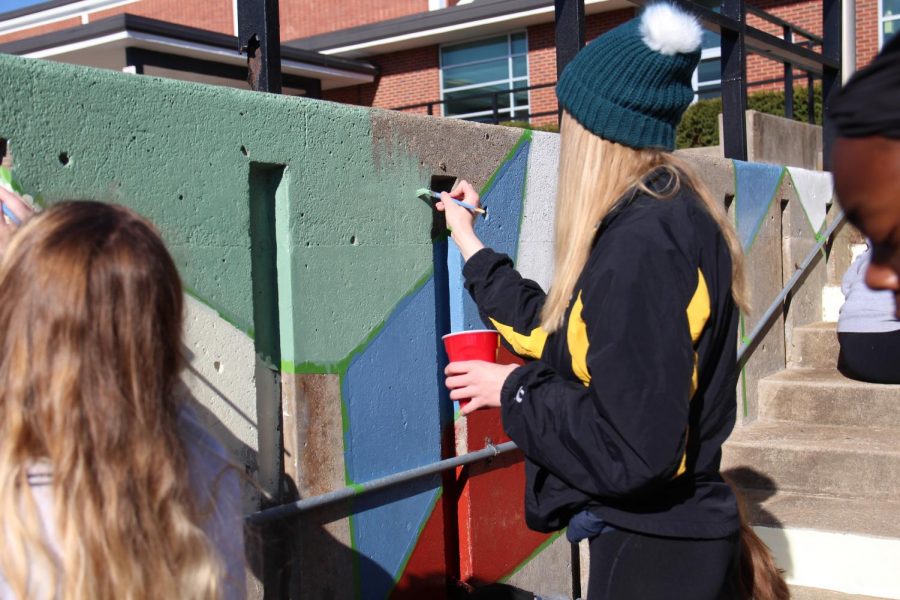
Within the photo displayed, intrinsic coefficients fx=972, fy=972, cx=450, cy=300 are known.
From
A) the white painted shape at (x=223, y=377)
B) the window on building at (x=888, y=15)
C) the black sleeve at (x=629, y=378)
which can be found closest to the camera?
the black sleeve at (x=629, y=378)

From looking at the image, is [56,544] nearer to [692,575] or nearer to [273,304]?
[692,575]

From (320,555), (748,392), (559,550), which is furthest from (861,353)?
(320,555)

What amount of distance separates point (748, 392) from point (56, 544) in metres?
4.99

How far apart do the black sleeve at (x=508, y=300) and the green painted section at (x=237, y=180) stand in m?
0.61

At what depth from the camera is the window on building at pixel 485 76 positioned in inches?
811

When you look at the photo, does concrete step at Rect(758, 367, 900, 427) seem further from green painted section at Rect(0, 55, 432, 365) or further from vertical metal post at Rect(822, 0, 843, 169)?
vertical metal post at Rect(822, 0, 843, 169)

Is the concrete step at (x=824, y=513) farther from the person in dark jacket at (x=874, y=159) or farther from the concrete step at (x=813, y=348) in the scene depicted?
the person in dark jacket at (x=874, y=159)

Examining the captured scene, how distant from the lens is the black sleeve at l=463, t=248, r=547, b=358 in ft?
8.14

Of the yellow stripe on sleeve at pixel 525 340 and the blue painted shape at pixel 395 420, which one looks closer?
the yellow stripe on sleeve at pixel 525 340

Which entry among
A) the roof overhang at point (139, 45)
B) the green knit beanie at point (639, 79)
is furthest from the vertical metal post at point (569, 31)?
the roof overhang at point (139, 45)

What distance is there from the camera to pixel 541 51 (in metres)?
20.2

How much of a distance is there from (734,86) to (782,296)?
1700mm

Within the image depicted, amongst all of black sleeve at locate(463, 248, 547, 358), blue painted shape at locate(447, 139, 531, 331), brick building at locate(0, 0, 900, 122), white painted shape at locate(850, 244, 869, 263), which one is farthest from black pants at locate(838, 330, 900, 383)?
brick building at locate(0, 0, 900, 122)

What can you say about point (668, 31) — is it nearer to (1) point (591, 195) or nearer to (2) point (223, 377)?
(1) point (591, 195)
